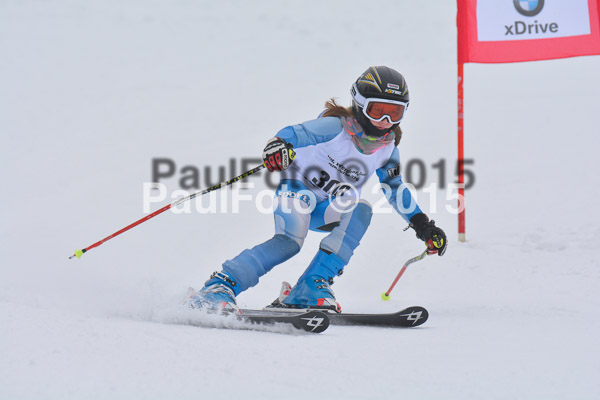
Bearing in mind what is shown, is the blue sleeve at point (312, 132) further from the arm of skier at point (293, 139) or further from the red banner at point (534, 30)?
the red banner at point (534, 30)

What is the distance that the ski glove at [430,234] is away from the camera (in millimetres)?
3680

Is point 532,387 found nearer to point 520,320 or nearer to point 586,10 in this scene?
point 520,320

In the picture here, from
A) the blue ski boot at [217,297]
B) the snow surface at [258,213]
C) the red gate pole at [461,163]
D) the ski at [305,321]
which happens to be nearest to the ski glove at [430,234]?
the snow surface at [258,213]

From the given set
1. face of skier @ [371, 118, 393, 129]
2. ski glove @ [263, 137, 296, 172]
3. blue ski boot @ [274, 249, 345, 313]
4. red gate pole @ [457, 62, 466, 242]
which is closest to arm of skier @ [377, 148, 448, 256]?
face of skier @ [371, 118, 393, 129]

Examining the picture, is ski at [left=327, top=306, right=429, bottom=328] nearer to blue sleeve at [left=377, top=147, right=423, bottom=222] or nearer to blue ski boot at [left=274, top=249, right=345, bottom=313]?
blue ski boot at [left=274, top=249, right=345, bottom=313]

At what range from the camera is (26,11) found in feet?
56.1

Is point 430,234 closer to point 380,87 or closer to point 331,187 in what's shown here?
point 331,187

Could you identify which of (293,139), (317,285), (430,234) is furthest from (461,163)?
(317,285)

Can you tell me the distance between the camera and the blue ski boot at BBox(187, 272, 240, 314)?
3.06 m

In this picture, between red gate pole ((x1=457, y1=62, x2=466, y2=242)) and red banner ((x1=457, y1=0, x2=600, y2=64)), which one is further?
red gate pole ((x1=457, y1=62, x2=466, y2=242))

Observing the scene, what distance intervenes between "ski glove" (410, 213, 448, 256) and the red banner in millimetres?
2610

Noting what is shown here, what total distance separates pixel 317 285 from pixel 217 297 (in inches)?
28.6

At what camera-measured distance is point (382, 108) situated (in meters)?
3.59

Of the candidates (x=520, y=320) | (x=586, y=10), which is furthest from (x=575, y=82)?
(x=520, y=320)
